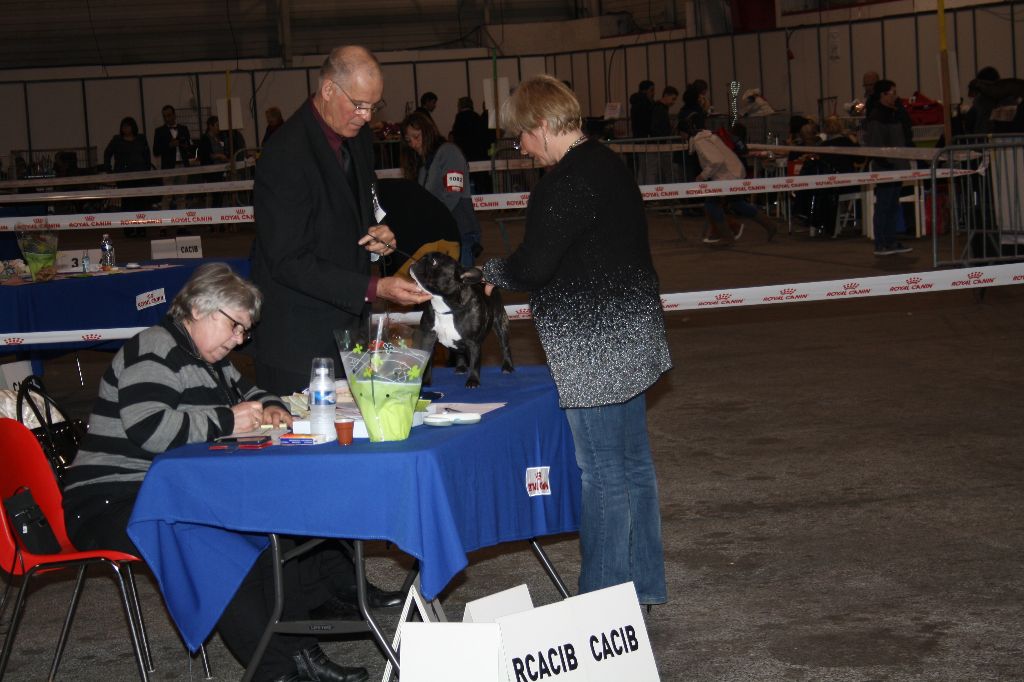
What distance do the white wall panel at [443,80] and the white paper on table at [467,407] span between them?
A: 926 inches

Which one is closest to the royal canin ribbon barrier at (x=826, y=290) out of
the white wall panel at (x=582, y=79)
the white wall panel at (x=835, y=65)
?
the white wall panel at (x=835, y=65)

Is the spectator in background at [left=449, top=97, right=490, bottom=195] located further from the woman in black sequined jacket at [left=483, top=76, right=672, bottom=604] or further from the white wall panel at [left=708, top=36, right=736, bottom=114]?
the woman in black sequined jacket at [left=483, top=76, right=672, bottom=604]

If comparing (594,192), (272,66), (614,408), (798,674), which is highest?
(272,66)

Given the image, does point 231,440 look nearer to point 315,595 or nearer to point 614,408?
point 315,595

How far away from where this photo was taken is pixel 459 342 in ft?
12.5

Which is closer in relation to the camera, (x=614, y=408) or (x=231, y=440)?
(x=231, y=440)

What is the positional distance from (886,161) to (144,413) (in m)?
11.9

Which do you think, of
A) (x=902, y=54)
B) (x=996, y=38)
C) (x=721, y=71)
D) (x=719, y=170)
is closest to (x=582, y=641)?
(x=719, y=170)

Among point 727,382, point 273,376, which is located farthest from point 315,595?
point 727,382

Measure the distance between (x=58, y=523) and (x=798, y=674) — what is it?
2146 mm

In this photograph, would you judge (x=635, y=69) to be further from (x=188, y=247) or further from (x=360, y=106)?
(x=360, y=106)

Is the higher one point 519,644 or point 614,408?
point 614,408

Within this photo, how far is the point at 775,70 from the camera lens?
2269cm

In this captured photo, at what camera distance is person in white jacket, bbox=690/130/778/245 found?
13.7 meters
